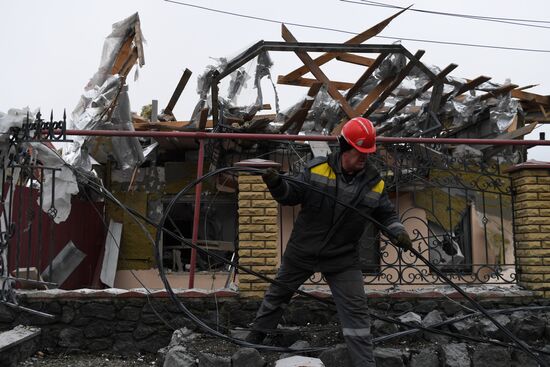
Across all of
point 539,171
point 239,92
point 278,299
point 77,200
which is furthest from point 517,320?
point 77,200

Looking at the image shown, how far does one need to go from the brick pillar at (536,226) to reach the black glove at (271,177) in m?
3.15

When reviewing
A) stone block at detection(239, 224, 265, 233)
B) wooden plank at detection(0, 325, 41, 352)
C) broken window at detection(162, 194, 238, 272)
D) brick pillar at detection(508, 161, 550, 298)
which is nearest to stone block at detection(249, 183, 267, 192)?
stone block at detection(239, 224, 265, 233)

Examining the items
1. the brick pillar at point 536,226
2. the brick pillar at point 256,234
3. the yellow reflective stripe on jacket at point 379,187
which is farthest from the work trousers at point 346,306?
the brick pillar at point 536,226

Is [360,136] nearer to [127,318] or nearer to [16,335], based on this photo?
[127,318]

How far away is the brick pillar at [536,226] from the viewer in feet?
17.5

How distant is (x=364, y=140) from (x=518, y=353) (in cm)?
237

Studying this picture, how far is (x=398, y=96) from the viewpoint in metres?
9.02

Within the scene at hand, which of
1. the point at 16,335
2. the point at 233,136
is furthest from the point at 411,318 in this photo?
the point at 16,335

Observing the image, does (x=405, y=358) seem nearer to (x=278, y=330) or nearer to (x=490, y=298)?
(x=278, y=330)

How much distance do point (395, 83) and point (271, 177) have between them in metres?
5.07

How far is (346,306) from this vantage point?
3779 millimetres

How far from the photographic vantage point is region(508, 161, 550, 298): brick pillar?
534 centimetres

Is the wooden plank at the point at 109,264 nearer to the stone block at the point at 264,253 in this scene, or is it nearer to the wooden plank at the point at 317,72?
the wooden plank at the point at 317,72

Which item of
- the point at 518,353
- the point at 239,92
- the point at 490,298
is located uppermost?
the point at 239,92
